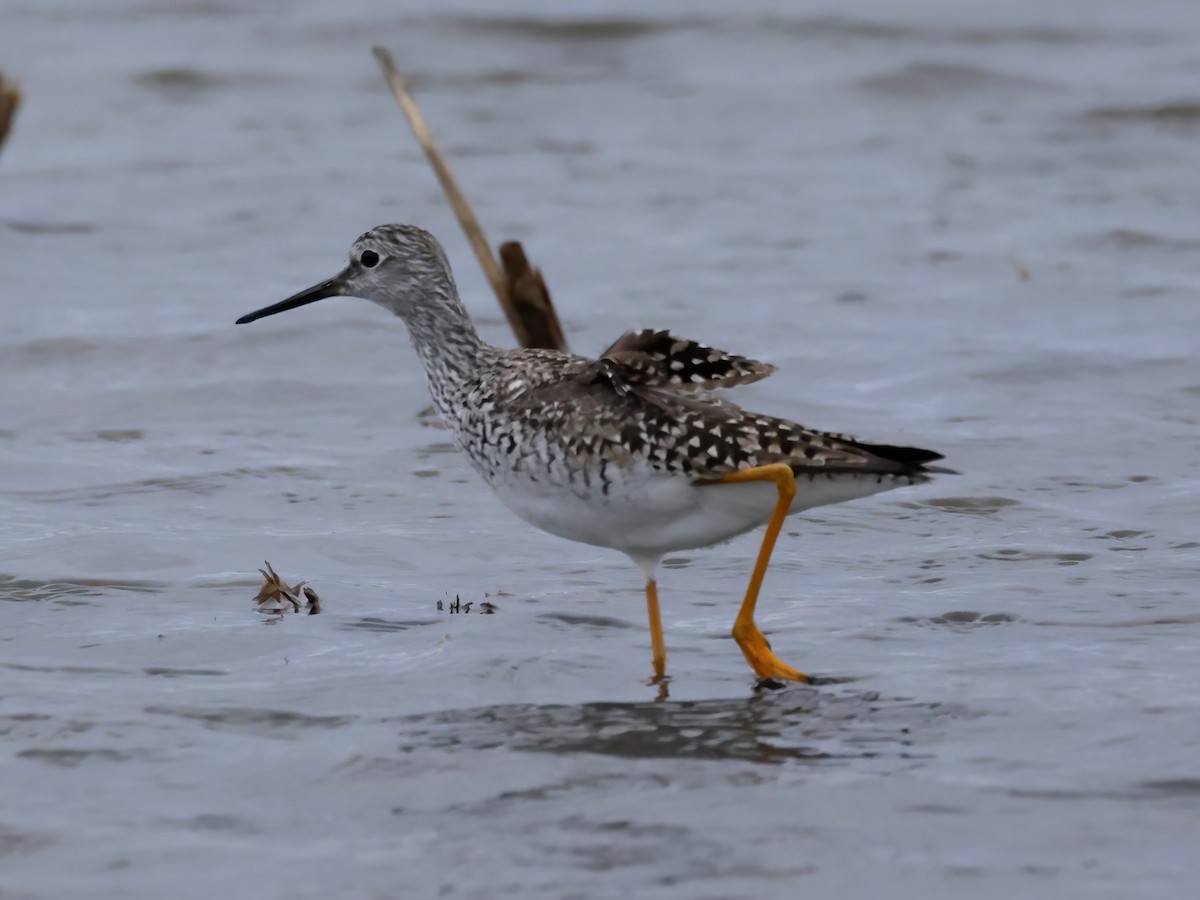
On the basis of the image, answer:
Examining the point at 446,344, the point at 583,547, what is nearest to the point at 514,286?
the point at 583,547

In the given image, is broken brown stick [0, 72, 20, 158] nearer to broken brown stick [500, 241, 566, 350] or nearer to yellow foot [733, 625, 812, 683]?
broken brown stick [500, 241, 566, 350]

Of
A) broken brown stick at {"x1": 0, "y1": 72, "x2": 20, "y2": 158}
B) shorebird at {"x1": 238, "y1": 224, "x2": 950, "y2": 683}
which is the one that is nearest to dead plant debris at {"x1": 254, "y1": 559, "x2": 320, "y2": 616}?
shorebird at {"x1": 238, "y1": 224, "x2": 950, "y2": 683}

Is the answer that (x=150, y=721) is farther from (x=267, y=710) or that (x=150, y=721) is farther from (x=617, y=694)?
(x=617, y=694)

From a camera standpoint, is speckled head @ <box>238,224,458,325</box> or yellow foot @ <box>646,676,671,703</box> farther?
speckled head @ <box>238,224,458,325</box>

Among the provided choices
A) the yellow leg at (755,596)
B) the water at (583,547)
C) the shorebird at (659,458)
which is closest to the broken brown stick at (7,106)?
the water at (583,547)

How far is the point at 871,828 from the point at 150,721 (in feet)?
8.12

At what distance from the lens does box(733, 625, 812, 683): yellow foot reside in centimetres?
685

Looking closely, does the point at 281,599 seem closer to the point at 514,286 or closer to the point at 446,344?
the point at 446,344

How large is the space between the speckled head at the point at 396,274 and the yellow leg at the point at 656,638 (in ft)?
5.85

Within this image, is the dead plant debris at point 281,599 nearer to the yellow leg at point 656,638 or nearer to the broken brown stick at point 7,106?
the yellow leg at point 656,638

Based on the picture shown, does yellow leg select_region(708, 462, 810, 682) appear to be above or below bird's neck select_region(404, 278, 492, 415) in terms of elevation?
below

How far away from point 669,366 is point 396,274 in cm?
172

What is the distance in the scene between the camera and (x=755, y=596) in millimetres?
7035

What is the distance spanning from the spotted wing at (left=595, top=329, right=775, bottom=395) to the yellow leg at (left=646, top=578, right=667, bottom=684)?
76cm
